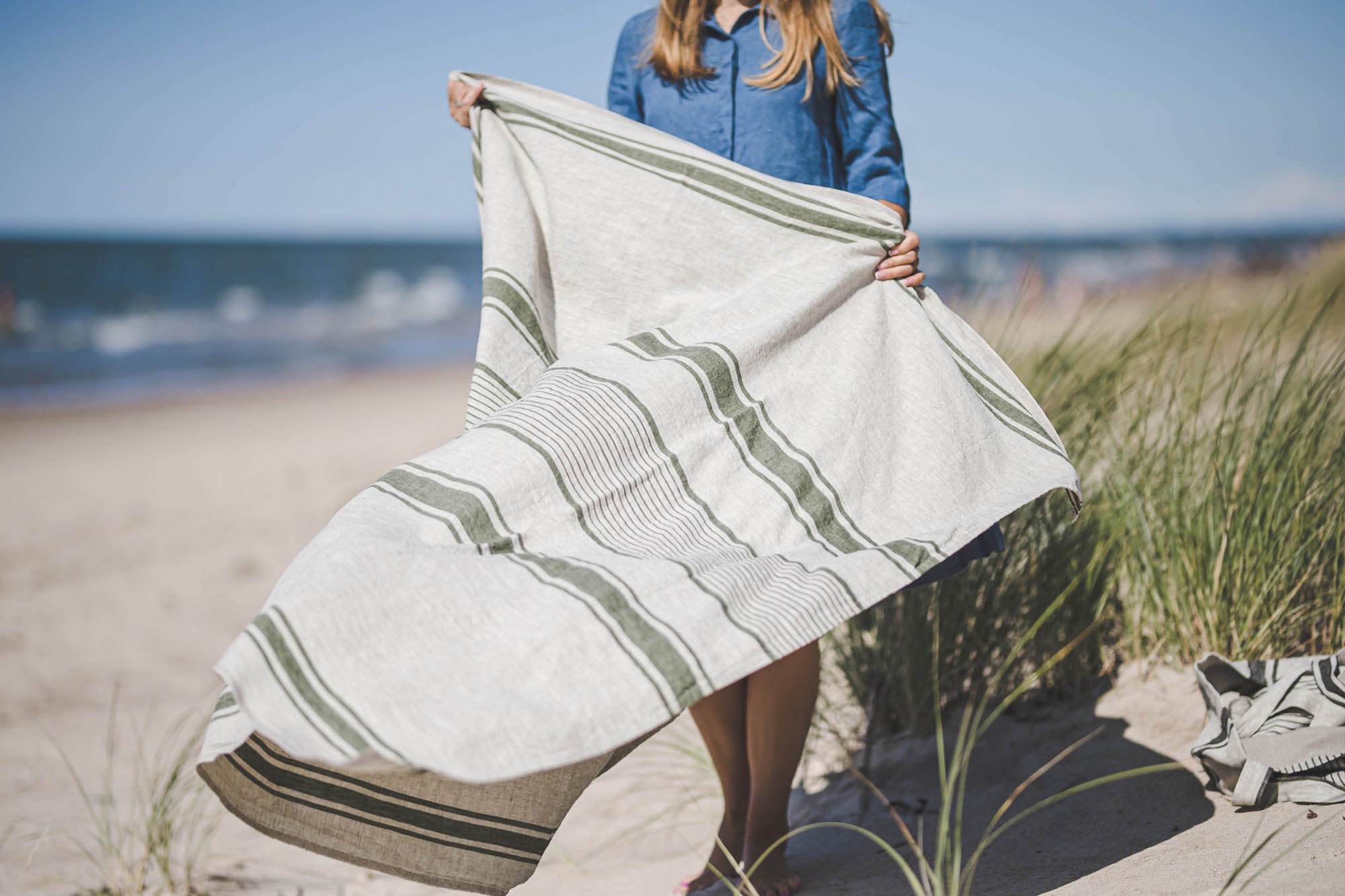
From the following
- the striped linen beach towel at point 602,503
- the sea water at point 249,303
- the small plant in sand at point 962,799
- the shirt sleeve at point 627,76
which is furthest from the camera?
the sea water at point 249,303

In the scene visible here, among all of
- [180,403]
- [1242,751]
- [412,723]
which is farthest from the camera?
[180,403]

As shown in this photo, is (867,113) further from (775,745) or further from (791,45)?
(775,745)

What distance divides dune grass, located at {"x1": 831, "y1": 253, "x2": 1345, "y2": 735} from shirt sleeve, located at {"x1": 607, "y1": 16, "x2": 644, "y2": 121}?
121 centimetres

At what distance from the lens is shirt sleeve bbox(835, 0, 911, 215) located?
1897mm

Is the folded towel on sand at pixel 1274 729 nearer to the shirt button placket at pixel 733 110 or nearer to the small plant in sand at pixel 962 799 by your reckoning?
the small plant in sand at pixel 962 799

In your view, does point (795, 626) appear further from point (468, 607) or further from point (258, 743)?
point (258, 743)

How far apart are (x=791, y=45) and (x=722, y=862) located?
1674 millimetres

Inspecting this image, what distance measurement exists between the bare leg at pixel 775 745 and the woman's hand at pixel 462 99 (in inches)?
53.4

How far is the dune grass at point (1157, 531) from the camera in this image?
6.31ft

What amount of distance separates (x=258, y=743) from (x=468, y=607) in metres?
0.51

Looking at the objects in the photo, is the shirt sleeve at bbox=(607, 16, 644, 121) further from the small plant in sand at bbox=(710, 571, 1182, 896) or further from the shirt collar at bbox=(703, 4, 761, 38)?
the small plant in sand at bbox=(710, 571, 1182, 896)

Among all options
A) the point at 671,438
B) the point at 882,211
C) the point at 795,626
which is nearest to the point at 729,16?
the point at 882,211

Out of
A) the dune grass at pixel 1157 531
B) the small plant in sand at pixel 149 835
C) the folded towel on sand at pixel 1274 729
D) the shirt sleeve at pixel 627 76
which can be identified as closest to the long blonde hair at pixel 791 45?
the shirt sleeve at pixel 627 76

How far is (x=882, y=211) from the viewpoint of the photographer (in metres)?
1.77
